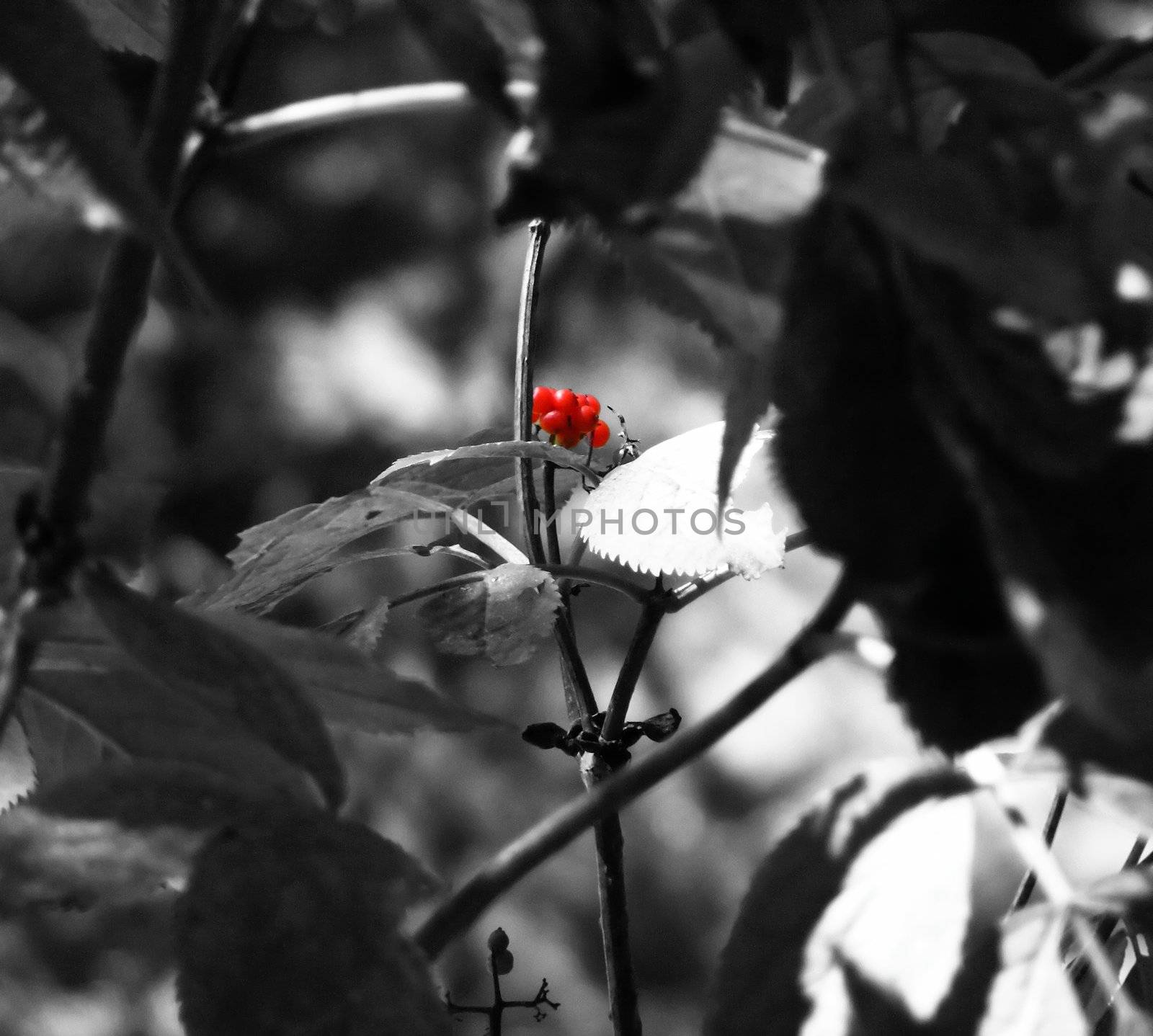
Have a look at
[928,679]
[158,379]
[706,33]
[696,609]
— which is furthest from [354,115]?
[158,379]

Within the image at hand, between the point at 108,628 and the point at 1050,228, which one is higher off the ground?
the point at 1050,228

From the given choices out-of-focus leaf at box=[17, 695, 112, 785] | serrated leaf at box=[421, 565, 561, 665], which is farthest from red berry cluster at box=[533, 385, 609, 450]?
out-of-focus leaf at box=[17, 695, 112, 785]

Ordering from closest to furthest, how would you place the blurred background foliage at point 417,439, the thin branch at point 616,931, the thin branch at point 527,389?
the thin branch at point 616,931
the thin branch at point 527,389
the blurred background foliage at point 417,439

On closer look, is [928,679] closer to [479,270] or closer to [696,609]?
[696,609]

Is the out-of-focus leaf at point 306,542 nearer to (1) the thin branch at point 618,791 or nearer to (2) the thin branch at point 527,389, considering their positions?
(2) the thin branch at point 527,389

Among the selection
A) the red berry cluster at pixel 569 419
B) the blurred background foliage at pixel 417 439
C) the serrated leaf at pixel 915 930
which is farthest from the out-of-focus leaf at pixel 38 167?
the blurred background foliage at pixel 417 439

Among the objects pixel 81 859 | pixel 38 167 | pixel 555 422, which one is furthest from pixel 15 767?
pixel 555 422
